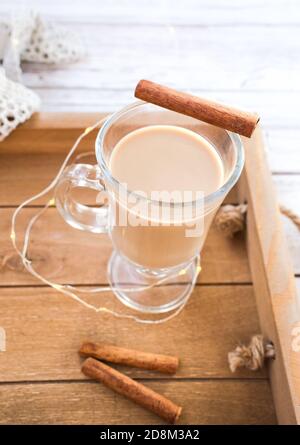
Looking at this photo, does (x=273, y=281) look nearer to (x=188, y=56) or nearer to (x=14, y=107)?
(x=14, y=107)

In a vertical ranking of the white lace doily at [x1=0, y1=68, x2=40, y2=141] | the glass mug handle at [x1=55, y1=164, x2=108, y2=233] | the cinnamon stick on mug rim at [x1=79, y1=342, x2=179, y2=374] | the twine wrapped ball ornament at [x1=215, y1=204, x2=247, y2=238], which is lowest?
the cinnamon stick on mug rim at [x1=79, y1=342, x2=179, y2=374]

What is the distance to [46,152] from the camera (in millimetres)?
1229

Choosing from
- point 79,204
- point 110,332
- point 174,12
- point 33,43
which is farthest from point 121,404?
point 174,12

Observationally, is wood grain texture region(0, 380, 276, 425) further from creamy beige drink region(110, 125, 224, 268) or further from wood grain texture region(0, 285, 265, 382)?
creamy beige drink region(110, 125, 224, 268)

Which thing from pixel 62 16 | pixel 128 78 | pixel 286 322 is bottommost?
A: pixel 286 322

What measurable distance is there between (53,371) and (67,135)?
1.63 feet

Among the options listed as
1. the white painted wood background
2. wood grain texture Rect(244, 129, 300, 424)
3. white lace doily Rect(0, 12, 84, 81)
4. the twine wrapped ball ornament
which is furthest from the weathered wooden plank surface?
the twine wrapped ball ornament

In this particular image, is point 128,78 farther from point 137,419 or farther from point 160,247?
point 137,419

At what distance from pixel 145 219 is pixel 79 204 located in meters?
0.22

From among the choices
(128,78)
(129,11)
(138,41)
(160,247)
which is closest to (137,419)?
(160,247)

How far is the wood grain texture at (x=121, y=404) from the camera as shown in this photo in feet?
3.09

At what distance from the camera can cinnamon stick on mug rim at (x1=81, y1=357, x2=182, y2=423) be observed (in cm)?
94

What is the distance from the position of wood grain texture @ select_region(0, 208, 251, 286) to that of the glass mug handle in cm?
9

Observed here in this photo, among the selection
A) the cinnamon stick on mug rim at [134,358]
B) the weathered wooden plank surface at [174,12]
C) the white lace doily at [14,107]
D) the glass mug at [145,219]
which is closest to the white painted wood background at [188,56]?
the weathered wooden plank surface at [174,12]
